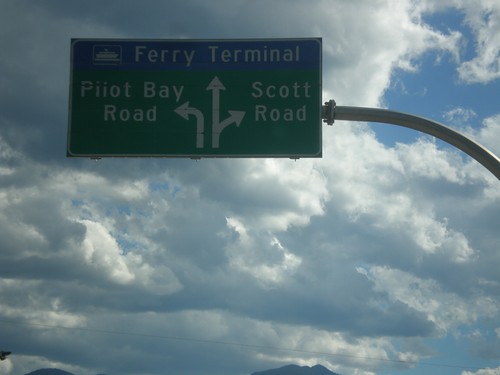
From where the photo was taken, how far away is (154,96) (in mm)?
15977

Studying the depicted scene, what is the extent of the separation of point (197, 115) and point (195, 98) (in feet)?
1.02

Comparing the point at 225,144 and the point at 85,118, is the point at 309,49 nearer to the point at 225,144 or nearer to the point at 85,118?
the point at 225,144

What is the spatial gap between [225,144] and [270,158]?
32.0 inches

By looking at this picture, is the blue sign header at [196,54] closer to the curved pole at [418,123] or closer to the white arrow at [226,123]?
the white arrow at [226,123]

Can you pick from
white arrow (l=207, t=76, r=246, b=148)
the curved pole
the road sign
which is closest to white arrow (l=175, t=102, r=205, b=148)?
the road sign

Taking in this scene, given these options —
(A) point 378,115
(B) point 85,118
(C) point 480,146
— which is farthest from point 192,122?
(C) point 480,146

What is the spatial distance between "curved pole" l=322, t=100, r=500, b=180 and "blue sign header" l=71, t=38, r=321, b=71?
1380mm

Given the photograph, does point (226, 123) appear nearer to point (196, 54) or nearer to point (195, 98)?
point (195, 98)

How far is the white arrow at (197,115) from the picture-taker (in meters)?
15.7

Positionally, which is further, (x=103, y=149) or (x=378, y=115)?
(x=103, y=149)

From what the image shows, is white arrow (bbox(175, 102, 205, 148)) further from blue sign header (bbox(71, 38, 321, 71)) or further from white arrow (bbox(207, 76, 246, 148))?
blue sign header (bbox(71, 38, 321, 71))

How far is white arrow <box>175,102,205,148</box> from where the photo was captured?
51.5 feet

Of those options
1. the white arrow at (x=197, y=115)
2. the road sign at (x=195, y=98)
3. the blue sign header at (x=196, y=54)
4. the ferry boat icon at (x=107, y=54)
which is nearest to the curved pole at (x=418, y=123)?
the road sign at (x=195, y=98)

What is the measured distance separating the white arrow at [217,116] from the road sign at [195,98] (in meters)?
0.02
